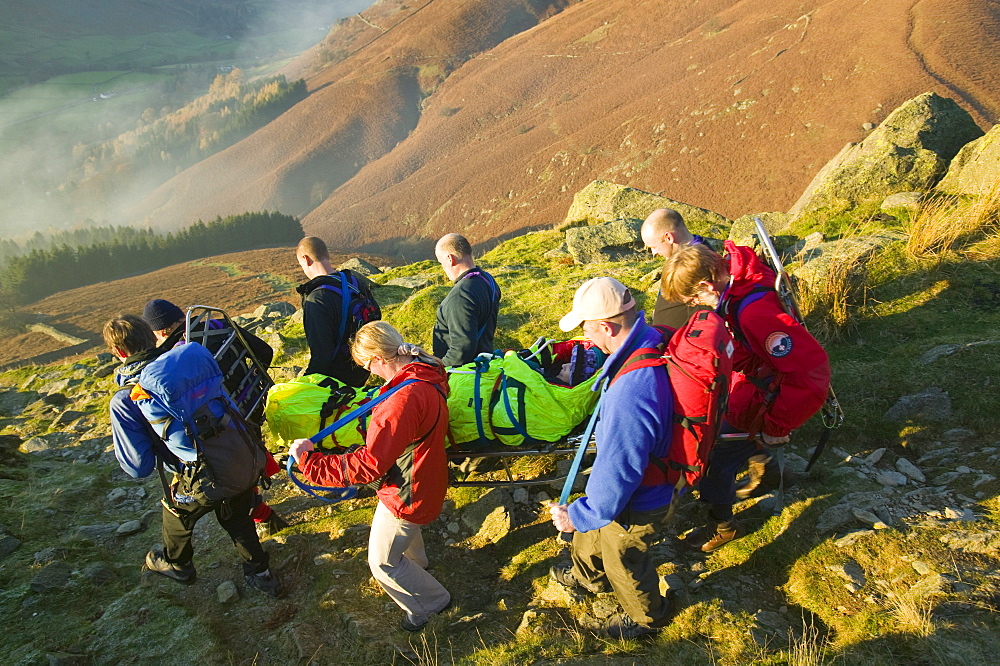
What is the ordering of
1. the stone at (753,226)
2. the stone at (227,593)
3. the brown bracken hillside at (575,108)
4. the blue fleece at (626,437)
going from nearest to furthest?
the blue fleece at (626,437) → the stone at (227,593) → the stone at (753,226) → the brown bracken hillside at (575,108)

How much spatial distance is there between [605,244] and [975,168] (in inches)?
227

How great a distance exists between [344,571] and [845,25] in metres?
33.6

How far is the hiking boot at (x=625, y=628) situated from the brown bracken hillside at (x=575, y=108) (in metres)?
20.3

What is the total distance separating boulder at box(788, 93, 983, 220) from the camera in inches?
340

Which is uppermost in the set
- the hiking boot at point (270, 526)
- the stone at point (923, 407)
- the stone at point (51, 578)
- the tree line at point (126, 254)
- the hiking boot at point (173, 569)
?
the tree line at point (126, 254)

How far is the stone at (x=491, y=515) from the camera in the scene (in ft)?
15.2

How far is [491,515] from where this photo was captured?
4.71 meters

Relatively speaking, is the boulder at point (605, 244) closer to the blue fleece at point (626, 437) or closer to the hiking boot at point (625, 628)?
the hiking boot at point (625, 628)

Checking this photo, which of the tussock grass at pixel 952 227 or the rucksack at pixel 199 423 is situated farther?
the tussock grass at pixel 952 227

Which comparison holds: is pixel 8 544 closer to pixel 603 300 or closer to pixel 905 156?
pixel 603 300

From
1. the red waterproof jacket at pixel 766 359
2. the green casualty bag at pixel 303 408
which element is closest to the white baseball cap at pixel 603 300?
the red waterproof jacket at pixel 766 359

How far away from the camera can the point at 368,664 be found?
142 inches

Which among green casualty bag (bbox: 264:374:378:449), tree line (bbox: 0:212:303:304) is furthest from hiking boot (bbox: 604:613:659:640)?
tree line (bbox: 0:212:303:304)

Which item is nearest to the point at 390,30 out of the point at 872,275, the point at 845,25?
the point at 845,25
